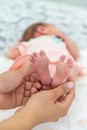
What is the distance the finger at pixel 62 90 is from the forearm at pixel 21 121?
0.33 feet

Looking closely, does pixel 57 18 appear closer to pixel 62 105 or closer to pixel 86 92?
pixel 86 92

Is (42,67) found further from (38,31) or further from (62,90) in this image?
(38,31)

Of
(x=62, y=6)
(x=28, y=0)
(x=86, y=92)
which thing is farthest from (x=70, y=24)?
(x=86, y=92)

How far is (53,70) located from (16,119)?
0.38 meters

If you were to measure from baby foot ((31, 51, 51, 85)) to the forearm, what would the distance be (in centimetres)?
21

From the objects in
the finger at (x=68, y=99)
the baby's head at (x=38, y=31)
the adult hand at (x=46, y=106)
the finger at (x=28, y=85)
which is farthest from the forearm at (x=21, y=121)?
the baby's head at (x=38, y=31)

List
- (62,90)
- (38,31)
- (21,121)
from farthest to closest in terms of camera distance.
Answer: (38,31) → (62,90) → (21,121)

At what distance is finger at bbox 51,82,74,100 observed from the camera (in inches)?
42.3

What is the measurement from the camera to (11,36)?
6.69ft

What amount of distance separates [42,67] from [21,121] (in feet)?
0.84

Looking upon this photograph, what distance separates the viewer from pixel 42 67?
1.18m

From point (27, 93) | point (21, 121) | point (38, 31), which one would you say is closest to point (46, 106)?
point (21, 121)

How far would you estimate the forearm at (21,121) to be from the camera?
966 mm

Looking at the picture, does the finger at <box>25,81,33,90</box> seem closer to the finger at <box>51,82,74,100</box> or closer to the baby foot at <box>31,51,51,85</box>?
the baby foot at <box>31,51,51,85</box>
